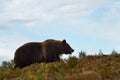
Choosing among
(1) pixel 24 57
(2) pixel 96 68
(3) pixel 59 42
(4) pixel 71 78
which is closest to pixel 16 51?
(1) pixel 24 57

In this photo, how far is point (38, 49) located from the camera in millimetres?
23953

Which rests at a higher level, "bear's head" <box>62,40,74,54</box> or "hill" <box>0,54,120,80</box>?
"bear's head" <box>62,40,74,54</box>

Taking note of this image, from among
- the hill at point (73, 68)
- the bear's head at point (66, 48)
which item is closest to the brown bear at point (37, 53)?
the bear's head at point (66, 48)

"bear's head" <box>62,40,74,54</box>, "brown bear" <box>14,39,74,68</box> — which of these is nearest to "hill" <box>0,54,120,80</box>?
"brown bear" <box>14,39,74,68</box>

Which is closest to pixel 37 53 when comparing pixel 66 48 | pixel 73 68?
pixel 66 48

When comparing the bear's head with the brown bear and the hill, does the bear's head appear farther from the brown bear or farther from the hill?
the hill

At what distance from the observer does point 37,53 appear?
23.8m

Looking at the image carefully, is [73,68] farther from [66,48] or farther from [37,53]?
[66,48]

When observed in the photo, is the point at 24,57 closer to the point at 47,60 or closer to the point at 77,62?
the point at 47,60

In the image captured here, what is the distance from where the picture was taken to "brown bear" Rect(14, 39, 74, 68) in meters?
23.3

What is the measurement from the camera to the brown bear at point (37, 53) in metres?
23.3

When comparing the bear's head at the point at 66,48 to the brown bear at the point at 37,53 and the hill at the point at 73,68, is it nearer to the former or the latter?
the brown bear at the point at 37,53

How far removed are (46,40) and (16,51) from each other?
183cm

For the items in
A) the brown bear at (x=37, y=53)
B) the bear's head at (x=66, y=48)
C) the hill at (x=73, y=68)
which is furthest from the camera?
the bear's head at (x=66, y=48)
